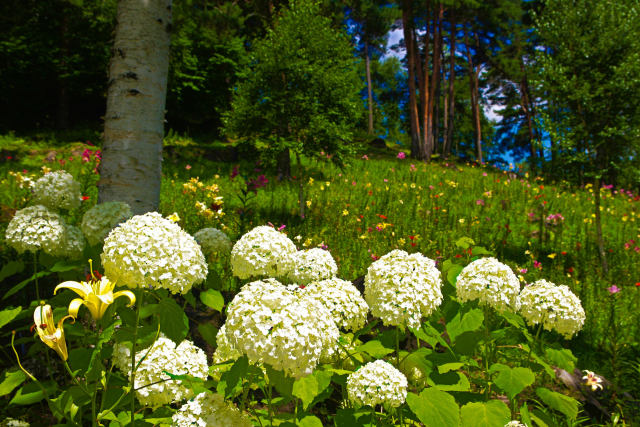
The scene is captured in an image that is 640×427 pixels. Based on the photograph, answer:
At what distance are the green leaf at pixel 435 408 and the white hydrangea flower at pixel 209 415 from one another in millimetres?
677

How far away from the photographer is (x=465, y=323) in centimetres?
198

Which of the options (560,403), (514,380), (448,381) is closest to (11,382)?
(448,381)

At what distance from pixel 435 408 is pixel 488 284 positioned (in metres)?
0.87

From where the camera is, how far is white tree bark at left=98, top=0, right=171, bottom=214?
3.07 metres

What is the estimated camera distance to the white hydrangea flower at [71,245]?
7.68ft

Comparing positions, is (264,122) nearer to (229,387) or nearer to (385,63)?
(229,387)

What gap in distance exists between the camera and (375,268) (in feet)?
6.80

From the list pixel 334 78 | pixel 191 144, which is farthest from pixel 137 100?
Answer: pixel 191 144

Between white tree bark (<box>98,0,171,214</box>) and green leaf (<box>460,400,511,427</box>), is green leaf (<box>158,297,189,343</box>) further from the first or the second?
white tree bark (<box>98,0,171,214</box>)

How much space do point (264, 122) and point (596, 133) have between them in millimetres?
6603

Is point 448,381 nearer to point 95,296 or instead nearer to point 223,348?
point 223,348

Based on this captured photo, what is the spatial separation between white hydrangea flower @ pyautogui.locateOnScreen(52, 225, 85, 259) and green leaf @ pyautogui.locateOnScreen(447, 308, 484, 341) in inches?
91.7

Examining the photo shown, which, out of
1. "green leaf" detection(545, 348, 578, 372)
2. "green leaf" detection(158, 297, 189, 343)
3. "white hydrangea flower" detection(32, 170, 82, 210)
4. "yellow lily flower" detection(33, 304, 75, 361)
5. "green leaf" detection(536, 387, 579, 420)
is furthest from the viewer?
"white hydrangea flower" detection(32, 170, 82, 210)

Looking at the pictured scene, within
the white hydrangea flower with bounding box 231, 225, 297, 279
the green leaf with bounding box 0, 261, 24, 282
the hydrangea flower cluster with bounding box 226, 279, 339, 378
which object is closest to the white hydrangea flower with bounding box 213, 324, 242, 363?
the white hydrangea flower with bounding box 231, 225, 297, 279
